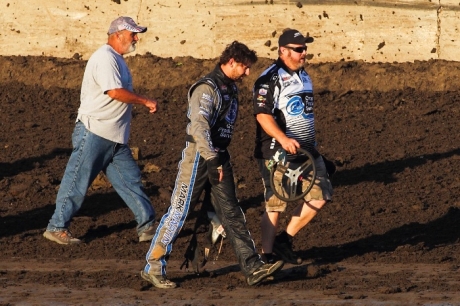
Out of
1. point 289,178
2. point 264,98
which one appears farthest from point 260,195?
point 264,98

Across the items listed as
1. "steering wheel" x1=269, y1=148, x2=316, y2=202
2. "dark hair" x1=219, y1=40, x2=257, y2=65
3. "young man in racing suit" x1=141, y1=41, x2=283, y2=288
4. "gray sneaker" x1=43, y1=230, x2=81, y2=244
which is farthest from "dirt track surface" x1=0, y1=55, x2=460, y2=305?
"dark hair" x1=219, y1=40, x2=257, y2=65

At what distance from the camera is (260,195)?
478 inches

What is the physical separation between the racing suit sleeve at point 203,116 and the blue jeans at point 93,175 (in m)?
2.07

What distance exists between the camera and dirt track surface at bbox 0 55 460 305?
28.4 ft

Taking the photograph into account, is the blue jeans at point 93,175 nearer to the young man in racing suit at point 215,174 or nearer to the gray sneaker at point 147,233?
the gray sneaker at point 147,233

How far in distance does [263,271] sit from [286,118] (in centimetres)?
128

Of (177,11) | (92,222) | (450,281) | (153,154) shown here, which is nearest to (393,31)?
(177,11)

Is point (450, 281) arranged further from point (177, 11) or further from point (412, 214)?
point (177, 11)

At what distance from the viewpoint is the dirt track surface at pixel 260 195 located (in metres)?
8.65

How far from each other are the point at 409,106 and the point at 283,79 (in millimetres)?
6530

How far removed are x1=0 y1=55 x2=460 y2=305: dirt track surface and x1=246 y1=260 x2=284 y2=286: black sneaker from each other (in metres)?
0.10

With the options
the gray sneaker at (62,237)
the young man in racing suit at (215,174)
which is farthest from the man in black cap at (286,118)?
the gray sneaker at (62,237)

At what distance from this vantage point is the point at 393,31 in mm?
15992

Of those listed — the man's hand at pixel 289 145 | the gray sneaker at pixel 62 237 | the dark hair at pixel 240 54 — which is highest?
the dark hair at pixel 240 54
